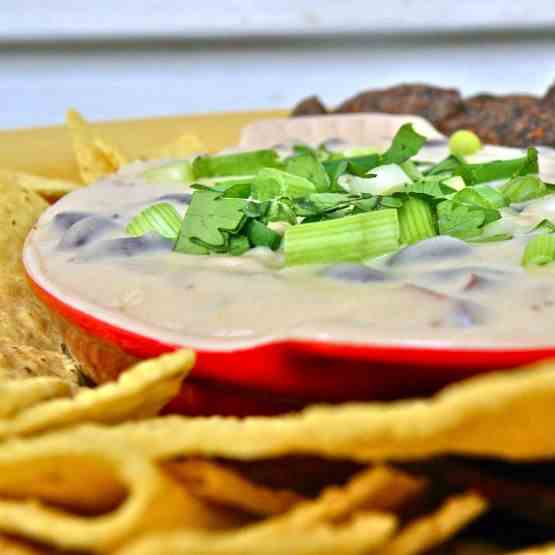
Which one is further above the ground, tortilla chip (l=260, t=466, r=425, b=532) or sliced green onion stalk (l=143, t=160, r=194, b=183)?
sliced green onion stalk (l=143, t=160, r=194, b=183)

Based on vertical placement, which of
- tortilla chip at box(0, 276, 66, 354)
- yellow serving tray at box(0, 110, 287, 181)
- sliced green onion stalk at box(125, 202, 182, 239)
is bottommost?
tortilla chip at box(0, 276, 66, 354)

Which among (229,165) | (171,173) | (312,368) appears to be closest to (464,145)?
(229,165)

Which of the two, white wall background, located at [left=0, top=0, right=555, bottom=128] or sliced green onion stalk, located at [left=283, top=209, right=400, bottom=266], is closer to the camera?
sliced green onion stalk, located at [left=283, top=209, right=400, bottom=266]

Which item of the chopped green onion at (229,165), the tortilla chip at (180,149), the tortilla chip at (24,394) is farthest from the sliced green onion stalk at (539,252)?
the tortilla chip at (180,149)

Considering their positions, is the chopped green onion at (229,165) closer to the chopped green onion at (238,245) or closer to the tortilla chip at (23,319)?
the tortilla chip at (23,319)

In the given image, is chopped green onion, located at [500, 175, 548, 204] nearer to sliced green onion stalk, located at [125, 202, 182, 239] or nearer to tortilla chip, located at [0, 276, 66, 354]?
sliced green onion stalk, located at [125, 202, 182, 239]

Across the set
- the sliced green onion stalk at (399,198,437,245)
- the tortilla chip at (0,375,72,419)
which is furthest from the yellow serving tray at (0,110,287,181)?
the tortilla chip at (0,375,72,419)
